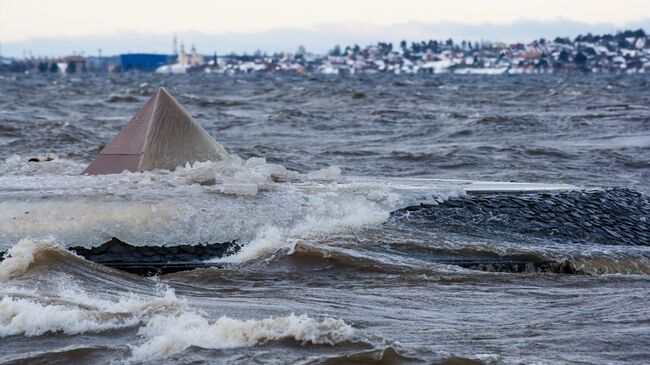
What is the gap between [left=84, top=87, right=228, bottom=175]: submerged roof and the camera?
9.56 metres

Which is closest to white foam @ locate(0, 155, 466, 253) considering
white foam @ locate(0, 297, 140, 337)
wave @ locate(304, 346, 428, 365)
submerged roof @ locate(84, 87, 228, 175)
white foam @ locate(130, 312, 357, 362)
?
submerged roof @ locate(84, 87, 228, 175)

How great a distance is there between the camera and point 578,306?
21.4ft

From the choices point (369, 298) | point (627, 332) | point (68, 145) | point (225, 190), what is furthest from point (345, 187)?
point (68, 145)

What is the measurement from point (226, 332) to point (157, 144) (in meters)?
4.53

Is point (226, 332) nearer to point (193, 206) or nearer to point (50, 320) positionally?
point (50, 320)

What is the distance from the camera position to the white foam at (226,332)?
17.0 ft

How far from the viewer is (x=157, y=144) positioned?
380 inches

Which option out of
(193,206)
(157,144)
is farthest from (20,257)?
(157,144)

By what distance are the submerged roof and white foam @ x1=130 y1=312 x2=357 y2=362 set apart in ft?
13.4

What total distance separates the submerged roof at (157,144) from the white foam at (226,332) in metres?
4.07

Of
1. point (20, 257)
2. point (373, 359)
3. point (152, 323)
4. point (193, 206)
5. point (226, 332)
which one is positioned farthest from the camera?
point (193, 206)

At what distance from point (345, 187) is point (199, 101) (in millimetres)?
32098

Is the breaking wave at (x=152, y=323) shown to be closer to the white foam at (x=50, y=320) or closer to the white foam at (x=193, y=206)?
the white foam at (x=50, y=320)

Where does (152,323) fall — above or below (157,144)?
below
